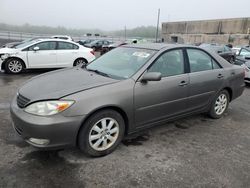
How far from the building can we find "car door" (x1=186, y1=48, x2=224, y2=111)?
32.8m

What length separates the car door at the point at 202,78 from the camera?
12.0ft

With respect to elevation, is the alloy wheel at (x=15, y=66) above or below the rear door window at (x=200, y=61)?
below

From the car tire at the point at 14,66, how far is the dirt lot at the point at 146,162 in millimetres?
4739

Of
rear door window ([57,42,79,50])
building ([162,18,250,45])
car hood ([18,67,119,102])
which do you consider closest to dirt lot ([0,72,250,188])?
car hood ([18,67,119,102])

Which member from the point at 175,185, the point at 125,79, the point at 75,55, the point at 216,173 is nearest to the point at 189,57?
the point at 125,79

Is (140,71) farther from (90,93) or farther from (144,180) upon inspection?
(144,180)

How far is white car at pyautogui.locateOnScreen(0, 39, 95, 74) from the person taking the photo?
7.82 m

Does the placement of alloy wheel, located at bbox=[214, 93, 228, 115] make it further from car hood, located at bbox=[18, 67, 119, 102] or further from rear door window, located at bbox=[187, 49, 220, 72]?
car hood, located at bbox=[18, 67, 119, 102]

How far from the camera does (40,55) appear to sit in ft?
26.5

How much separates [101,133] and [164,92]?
1121mm

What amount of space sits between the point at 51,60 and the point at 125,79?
242 inches

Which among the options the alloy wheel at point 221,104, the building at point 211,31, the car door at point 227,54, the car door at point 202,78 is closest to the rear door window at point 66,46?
the car door at point 202,78

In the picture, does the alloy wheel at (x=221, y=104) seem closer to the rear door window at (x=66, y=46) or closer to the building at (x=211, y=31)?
the rear door window at (x=66, y=46)

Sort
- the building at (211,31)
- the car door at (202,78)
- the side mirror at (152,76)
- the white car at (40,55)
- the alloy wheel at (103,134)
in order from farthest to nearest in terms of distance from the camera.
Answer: the building at (211,31) → the white car at (40,55) → the car door at (202,78) → the side mirror at (152,76) → the alloy wheel at (103,134)
